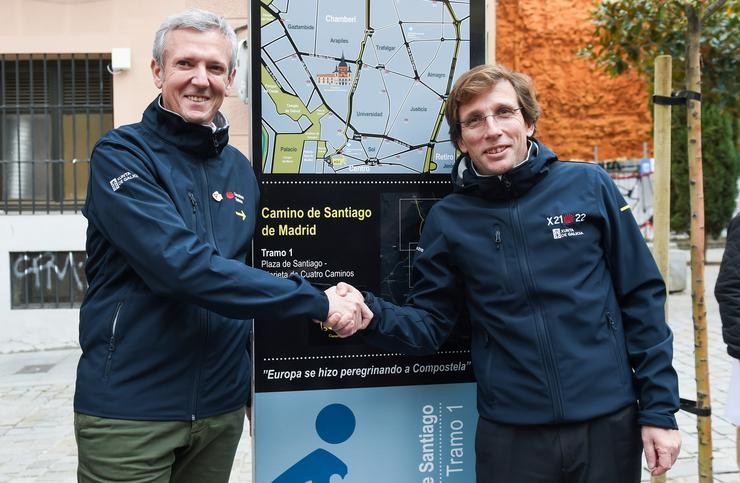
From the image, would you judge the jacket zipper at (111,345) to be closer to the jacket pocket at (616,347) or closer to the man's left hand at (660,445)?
the jacket pocket at (616,347)

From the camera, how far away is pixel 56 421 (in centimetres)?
646

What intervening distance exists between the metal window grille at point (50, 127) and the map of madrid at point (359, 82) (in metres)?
6.69

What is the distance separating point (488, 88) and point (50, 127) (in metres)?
7.59

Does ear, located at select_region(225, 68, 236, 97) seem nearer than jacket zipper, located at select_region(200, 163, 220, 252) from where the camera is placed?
No

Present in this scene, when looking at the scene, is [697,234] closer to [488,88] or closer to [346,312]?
[488,88]

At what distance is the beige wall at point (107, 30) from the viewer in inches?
340

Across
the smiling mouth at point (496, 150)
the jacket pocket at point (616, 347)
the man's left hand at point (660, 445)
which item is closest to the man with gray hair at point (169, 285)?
the smiling mouth at point (496, 150)

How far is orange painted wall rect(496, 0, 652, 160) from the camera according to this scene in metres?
21.9

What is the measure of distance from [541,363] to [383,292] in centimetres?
81

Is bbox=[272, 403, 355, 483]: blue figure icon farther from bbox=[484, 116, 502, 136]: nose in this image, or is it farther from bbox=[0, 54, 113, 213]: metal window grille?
bbox=[0, 54, 113, 213]: metal window grille

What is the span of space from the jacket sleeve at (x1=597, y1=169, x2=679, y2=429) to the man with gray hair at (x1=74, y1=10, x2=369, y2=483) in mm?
912

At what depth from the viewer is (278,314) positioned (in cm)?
234

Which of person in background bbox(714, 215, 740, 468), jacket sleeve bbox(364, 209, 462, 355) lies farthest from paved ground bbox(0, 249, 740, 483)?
jacket sleeve bbox(364, 209, 462, 355)

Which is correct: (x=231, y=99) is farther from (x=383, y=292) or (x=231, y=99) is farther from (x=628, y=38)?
(x=383, y=292)
